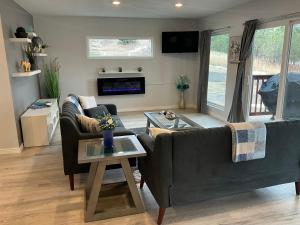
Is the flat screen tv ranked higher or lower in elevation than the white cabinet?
higher

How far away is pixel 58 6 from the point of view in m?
4.78

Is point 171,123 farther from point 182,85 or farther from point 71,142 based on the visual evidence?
point 182,85

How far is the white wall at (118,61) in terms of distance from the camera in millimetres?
6016

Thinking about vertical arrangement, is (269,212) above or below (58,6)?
below

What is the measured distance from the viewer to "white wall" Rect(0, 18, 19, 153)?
363 cm

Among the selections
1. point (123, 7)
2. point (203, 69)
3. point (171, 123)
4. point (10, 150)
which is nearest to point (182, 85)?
point (203, 69)

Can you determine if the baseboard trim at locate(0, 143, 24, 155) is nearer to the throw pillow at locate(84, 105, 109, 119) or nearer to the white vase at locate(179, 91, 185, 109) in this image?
the throw pillow at locate(84, 105, 109, 119)

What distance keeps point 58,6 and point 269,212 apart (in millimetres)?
4817

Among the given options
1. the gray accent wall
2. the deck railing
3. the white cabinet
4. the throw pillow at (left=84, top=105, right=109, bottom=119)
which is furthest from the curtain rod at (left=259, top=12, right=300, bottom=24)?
the gray accent wall

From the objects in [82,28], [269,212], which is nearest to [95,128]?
Result: [269,212]

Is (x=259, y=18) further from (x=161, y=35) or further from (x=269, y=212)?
(x=269, y=212)

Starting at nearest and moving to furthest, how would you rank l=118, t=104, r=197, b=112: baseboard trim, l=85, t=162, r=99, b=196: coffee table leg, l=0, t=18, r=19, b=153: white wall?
l=85, t=162, r=99, b=196: coffee table leg
l=0, t=18, r=19, b=153: white wall
l=118, t=104, r=197, b=112: baseboard trim

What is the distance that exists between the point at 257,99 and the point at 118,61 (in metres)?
3.52

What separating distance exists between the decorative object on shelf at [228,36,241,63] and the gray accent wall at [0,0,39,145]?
4.07 metres
